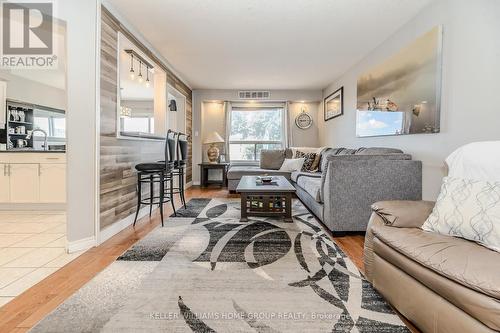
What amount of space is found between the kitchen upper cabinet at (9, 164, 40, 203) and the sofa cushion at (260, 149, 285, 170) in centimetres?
405

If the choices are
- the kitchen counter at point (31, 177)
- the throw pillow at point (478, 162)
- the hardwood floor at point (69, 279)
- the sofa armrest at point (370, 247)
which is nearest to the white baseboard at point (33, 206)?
the kitchen counter at point (31, 177)

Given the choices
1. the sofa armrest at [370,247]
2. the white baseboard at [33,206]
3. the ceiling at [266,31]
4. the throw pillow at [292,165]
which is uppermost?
the ceiling at [266,31]

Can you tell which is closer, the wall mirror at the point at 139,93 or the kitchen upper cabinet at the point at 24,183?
the wall mirror at the point at 139,93

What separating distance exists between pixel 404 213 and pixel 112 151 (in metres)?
2.77

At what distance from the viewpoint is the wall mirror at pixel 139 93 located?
3336 mm

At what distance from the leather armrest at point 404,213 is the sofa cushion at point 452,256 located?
2.5 inches

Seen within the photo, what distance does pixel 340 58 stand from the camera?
4320 millimetres

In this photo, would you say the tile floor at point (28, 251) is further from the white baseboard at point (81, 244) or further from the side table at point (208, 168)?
the side table at point (208, 168)

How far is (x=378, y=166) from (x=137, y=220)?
2951mm

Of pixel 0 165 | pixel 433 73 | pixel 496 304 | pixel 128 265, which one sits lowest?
pixel 128 265

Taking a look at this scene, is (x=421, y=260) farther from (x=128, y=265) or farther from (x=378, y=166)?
(x=128, y=265)

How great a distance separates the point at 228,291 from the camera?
1673 mm

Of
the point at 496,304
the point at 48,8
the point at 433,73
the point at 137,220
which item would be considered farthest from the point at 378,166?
the point at 48,8

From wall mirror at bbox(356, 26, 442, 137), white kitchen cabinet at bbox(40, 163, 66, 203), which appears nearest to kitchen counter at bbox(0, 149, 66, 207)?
white kitchen cabinet at bbox(40, 163, 66, 203)
